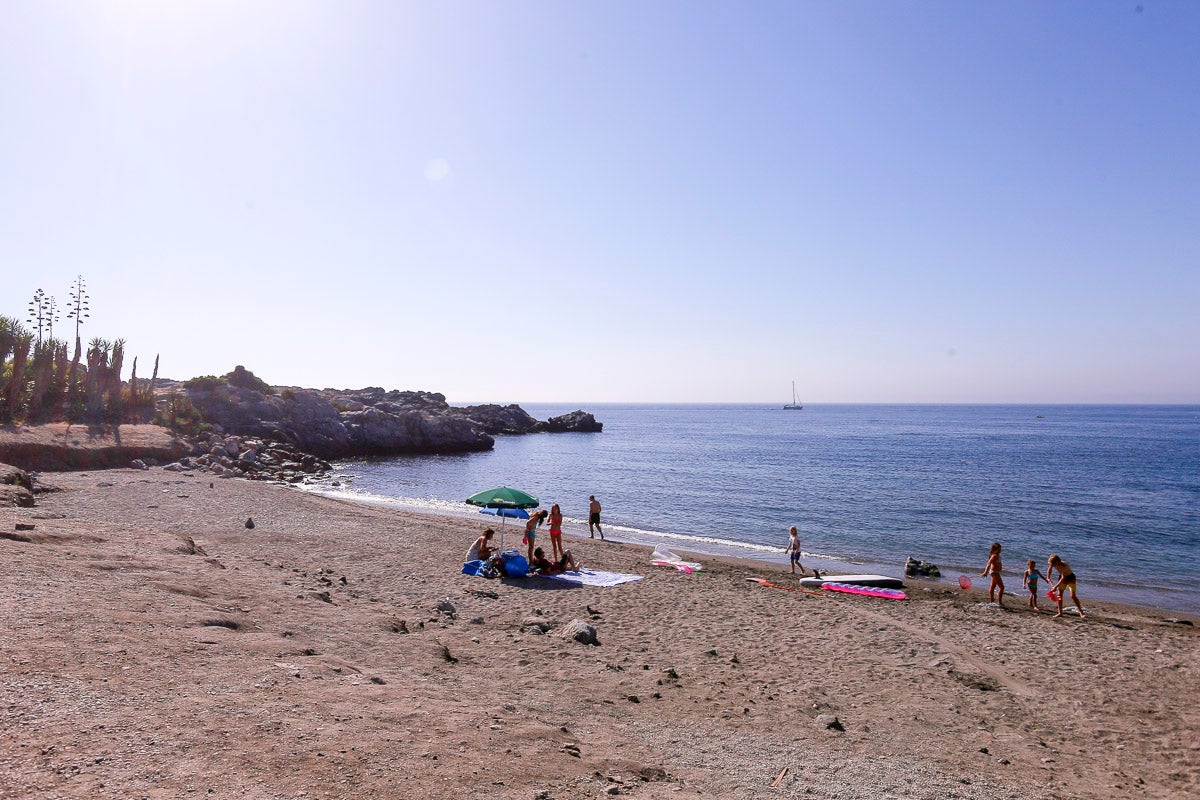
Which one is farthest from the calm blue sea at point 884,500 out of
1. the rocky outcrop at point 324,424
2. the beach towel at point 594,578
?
the beach towel at point 594,578

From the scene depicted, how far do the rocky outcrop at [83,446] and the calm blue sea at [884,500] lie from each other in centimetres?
1038

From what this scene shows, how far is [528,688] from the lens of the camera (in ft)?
30.0

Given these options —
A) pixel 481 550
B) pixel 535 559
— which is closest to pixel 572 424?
pixel 481 550

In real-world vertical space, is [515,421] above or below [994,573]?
above

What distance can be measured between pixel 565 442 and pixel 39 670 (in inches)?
3295

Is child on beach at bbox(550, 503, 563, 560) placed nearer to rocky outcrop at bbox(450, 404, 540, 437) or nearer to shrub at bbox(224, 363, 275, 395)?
shrub at bbox(224, 363, 275, 395)

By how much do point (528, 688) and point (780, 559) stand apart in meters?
17.1

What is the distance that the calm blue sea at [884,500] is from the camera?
25312 mm

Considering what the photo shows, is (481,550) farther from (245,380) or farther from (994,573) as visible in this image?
(245,380)

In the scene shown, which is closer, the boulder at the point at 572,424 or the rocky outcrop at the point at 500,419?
the rocky outcrop at the point at 500,419

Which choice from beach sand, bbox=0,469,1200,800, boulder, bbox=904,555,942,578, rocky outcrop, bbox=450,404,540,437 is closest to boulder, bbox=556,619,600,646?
beach sand, bbox=0,469,1200,800

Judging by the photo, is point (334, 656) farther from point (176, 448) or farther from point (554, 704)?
point (176, 448)

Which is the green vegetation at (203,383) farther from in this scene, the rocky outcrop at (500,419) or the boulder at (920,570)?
the boulder at (920,570)

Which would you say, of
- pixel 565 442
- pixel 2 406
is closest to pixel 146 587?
pixel 2 406
